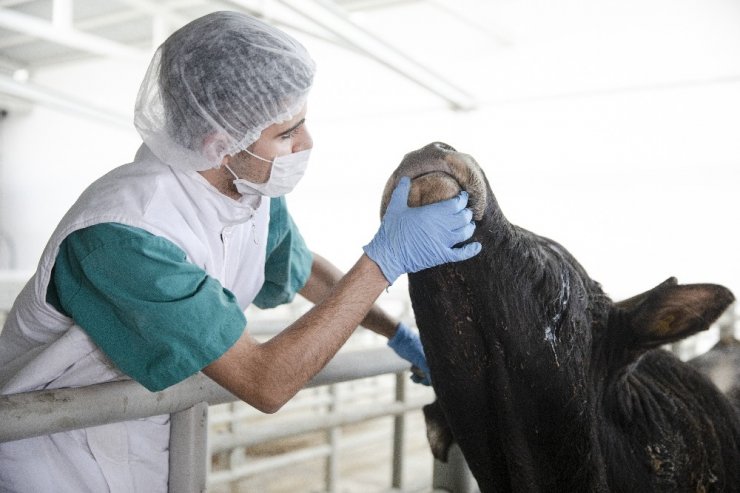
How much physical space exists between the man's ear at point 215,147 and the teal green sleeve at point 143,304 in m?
0.32

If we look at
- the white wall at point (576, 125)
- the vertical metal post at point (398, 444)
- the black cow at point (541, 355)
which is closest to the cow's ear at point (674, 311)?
the black cow at point (541, 355)

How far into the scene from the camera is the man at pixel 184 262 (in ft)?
4.28

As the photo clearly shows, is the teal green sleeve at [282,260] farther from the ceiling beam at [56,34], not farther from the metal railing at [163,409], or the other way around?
the ceiling beam at [56,34]

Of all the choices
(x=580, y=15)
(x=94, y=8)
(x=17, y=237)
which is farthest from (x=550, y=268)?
(x=17, y=237)

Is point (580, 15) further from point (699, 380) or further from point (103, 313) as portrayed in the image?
point (103, 313)

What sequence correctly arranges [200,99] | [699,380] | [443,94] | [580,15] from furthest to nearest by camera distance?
[443,94]
[580,15]
[699,380]
[200,99]

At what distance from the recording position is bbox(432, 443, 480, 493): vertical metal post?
238 cm

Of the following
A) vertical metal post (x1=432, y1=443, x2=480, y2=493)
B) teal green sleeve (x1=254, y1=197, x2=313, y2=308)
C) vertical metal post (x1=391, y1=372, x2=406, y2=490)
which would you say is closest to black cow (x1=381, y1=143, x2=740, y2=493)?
teal green sleeve (x1=254, y1=197, x2=313, y2=308)

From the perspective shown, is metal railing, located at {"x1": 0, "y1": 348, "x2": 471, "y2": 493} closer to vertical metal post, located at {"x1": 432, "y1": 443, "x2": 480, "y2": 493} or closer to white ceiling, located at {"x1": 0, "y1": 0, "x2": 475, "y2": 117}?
vertical metal post, located at {"x1": 432, "y1": 443, "x2": 480, "y2": 493}

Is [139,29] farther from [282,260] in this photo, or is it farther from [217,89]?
[217,89]

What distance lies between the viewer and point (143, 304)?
1290 millimetres

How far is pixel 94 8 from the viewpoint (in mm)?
10328

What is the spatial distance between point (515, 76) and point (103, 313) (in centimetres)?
863

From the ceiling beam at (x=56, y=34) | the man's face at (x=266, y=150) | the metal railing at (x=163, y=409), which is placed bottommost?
the metal railing at (x=163, y=409)
